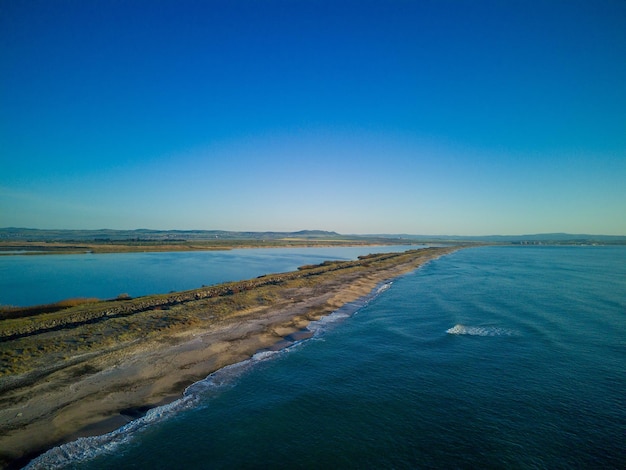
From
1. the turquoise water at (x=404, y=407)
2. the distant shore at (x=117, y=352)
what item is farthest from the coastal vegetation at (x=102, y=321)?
the turquoise water at (x=404, y=407)

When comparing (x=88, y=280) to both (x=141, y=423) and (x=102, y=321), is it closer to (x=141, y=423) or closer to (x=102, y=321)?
(x=102, y=321)

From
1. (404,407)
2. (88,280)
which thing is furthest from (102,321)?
(88,280)

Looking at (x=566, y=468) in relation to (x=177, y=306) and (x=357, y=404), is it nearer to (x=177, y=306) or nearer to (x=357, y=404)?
(x=357, y=404)

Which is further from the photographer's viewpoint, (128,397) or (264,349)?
(264,349)

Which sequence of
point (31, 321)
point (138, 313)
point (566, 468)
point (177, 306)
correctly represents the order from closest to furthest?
point (566, 468) → point (31, 321) → point (138, 313) → point (177, 306)

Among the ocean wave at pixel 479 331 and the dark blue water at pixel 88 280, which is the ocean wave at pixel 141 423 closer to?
the ocean wave at pixel 479 331

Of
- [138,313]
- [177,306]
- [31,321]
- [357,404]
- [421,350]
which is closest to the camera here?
[357,404]

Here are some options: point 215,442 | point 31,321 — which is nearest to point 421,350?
point 215,442
